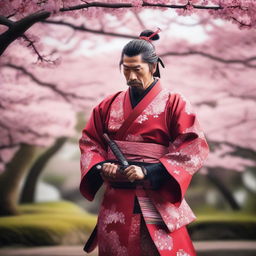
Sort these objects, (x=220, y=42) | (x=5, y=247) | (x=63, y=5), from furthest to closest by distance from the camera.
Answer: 1. (x=220, y=42)
2. (x=5, y=247)
3. (x=63, y=5)

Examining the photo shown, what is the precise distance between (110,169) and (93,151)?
10.5 inches

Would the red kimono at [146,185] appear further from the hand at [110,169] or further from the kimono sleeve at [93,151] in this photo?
the hand at [110,169]

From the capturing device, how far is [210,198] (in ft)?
27.2

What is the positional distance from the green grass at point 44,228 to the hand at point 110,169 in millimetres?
4057

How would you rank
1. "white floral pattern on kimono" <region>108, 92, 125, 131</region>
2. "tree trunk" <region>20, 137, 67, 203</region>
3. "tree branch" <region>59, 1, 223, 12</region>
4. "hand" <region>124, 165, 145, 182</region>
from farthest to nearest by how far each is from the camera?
1. "tree trunk" <region>20, 137, 67, 203</region>
2. "tree branch" <region>59, 1, 223, 12</region>
3. "white floral pattern on kimono" <region>108, 92, 125, 131</region>
4. "hand" <region>124, 165, 145, 182</region>

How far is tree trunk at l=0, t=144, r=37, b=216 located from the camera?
6.98m

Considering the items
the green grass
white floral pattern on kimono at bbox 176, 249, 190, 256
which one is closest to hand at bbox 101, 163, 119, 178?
white floral pattern on kimono at bbox 176, 249, 190, 256

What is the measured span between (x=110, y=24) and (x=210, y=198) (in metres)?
3.61

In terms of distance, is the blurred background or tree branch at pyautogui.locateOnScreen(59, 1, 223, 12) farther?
the blurred background

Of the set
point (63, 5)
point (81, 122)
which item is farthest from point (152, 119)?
point (81, 122)

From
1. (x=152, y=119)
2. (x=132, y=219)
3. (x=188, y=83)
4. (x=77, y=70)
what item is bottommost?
(x=188, y=83)

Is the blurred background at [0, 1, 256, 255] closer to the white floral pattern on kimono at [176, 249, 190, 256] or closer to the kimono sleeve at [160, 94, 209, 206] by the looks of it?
the kimono sleeve at [160, 94, 209, 206]

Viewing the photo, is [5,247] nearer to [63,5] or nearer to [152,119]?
[63,5]

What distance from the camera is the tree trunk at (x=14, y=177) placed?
698 centimetres
